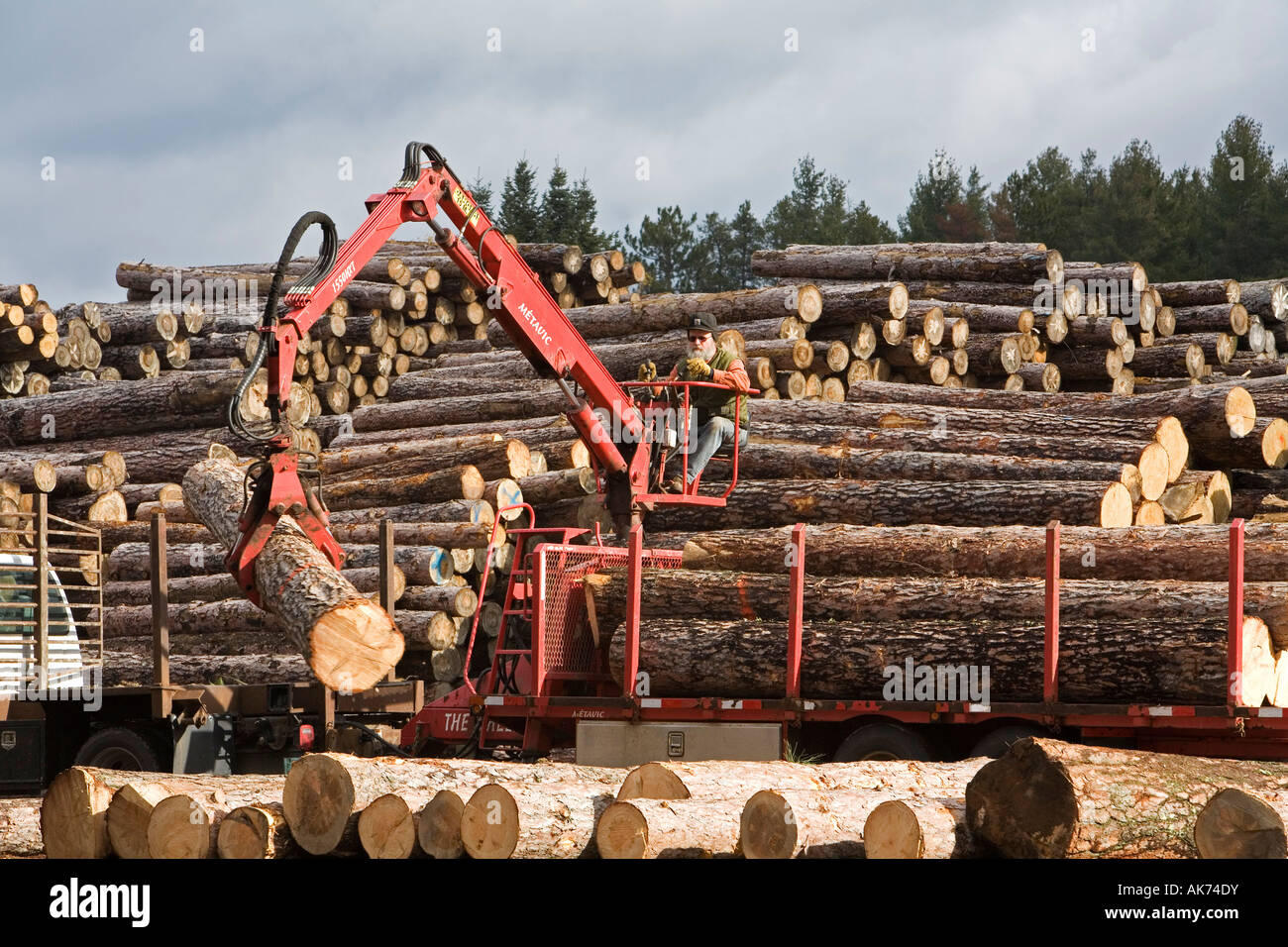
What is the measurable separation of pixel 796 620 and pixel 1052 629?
1.72 m

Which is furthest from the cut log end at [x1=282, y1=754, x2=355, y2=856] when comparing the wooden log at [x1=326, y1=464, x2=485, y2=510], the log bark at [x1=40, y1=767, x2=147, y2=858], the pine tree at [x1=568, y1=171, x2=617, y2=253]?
the pine tree at [x1=568, y1=171, x2=617, y2=253]

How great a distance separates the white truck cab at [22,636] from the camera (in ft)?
34.9

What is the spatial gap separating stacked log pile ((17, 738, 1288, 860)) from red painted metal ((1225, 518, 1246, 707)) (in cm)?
120

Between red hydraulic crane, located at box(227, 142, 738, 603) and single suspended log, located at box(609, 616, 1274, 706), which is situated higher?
red hydraulic crane, located at box(227, 142, 738, 603)

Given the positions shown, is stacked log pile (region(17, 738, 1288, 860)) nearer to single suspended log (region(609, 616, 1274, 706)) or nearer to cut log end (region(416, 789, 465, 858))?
cut log end (region(416, 789, 465, 858))

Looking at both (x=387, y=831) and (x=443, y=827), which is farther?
(x=387, y=831)

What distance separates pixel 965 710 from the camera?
980 centimetres

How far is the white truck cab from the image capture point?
10625mm

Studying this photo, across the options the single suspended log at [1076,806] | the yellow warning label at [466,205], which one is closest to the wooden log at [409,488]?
the yellow warning label at [466,205]

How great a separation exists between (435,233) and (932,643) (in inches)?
192

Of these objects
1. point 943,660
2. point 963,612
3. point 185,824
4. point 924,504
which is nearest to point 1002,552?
point 963,612

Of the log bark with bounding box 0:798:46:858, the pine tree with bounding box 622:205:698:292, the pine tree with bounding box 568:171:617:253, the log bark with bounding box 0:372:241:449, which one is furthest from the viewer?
the pine tree with bounding box 622:205:698:292

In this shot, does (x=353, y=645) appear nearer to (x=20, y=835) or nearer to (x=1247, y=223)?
(x=20, y=835)

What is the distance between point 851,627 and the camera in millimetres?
10359
